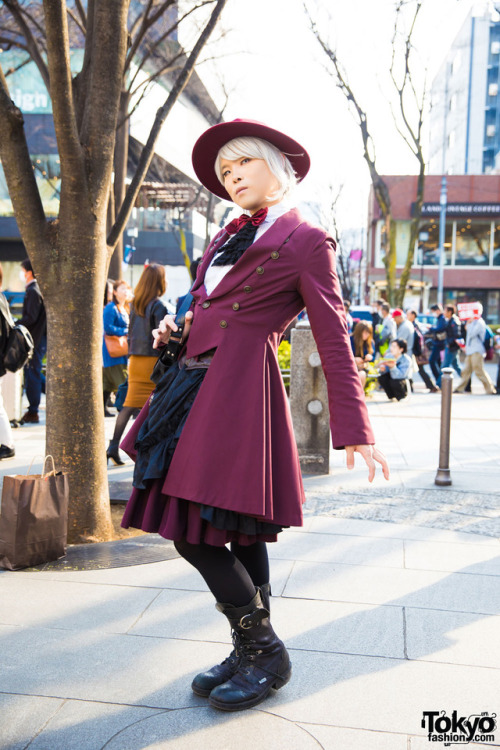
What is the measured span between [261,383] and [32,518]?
197cm

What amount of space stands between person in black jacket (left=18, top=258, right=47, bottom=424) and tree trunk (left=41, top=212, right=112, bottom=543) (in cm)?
469

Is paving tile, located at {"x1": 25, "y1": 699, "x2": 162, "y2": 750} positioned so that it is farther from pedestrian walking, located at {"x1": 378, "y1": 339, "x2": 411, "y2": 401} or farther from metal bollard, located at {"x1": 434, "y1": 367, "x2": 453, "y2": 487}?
pedestrian walking, located at {"x1": 378, "y1": 339, "x2": 411, "y2": 401}

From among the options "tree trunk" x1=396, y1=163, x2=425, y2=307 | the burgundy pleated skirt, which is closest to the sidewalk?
the burgundy pleated skirt

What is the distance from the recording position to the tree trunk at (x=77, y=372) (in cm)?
438

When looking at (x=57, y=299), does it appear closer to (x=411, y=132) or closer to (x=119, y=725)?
(x=119, y=725)

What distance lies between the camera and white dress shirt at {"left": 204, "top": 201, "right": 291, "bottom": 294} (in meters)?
2.48

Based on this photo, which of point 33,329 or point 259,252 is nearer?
point 259,252

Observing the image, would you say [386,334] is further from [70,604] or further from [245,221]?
[245,221]

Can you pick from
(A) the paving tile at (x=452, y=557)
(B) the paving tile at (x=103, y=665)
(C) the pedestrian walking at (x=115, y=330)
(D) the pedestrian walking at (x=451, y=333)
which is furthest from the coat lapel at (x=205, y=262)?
(D) the pedestrian walking at (x=451, y=333)

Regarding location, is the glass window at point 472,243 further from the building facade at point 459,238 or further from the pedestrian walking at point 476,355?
the pedestrian walking at point 476,355

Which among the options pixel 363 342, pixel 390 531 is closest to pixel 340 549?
pixel 390 531

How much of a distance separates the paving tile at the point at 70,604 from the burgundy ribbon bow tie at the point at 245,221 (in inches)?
69.9

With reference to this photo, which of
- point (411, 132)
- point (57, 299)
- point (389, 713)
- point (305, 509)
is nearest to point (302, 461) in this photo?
point (305, 509)

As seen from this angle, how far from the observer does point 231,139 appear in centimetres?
252
